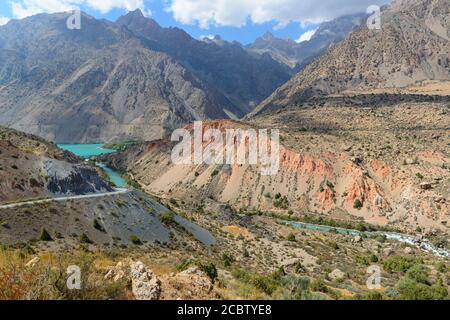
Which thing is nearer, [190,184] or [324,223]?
[324,223]

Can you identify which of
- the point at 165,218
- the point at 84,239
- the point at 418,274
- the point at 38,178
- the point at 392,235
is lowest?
the point at 392,235

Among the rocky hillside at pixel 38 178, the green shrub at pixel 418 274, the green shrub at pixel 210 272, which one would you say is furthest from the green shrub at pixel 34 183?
the green shrub at pixel 418 274

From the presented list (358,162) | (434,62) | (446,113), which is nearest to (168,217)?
(358,162)

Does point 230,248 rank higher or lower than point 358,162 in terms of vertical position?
lower

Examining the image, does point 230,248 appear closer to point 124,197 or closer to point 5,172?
point 124,197

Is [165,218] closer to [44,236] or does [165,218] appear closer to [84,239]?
[84,239]

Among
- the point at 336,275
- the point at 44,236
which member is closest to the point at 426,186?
the point at 336,275

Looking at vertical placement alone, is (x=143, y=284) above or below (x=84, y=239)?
above

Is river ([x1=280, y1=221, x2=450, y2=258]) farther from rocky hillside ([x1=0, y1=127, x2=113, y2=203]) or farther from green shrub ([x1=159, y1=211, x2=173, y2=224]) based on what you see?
rocky hillside ([x1=0, y1=127, x2=113, y2=203])
